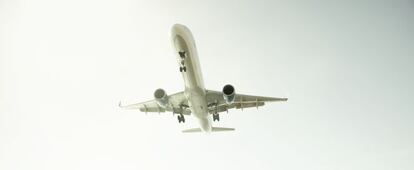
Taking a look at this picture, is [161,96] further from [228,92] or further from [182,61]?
[228,92]

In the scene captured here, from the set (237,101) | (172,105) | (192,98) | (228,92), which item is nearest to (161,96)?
(192,98)

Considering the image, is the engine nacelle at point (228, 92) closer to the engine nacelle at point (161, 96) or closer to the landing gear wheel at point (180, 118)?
the engine nacelle at point (161, 96)

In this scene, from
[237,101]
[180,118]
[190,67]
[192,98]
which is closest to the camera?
[190,67]

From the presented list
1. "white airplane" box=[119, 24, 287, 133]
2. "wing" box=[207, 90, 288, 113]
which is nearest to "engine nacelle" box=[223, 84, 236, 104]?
"white airplane" box=[119, 24, 287, 133]

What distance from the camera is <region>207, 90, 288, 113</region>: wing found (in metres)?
32.5

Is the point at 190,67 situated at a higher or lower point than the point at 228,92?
higher

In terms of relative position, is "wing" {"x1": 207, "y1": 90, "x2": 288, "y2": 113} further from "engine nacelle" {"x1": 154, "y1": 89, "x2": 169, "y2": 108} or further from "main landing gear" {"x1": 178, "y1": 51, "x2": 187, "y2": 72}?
"main landing gear" {"x1": 178, "y1": 51, "x2": 187, "y2": 72}

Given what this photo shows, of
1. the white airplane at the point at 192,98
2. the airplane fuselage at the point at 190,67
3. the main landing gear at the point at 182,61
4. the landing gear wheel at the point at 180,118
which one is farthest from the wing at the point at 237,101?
the main landing gear at the point at 182,61

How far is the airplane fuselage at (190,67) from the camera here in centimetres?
2798

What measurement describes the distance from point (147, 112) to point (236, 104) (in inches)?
303

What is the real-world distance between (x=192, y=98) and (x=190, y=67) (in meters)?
2.60

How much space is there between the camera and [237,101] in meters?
34.0

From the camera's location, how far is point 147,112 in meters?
36.3

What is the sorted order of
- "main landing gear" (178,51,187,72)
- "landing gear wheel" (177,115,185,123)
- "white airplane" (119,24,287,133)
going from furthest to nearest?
"landing gear wheel" (177,115,185,123) → "white airplane" (119,24,287,133) → "main landing gear" (178,51,187,72)
